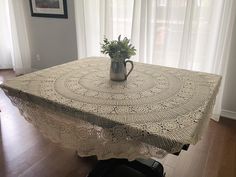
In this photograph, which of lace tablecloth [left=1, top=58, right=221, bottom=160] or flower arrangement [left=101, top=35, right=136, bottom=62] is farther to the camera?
flower arrangement [left=101, top=35, right=136, bottom=62]

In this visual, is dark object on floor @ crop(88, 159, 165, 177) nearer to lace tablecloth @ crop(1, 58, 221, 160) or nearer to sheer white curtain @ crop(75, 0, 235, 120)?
lace tablecloth @ crop(1, 58, 221, 160)

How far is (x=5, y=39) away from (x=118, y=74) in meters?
3.76

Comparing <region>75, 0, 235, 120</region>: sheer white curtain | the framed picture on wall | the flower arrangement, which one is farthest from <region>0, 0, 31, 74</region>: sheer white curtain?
the flower arrangement

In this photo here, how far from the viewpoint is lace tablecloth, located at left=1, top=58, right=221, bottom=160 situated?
98cm

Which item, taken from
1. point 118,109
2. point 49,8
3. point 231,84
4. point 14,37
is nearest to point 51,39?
point 49,8

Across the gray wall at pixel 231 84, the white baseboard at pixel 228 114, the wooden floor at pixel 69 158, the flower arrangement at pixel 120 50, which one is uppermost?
the flower arrangement at pixel 120 50

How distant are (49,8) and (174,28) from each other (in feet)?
7.02

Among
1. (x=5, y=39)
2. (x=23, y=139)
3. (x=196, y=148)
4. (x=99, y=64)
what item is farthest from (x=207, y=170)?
(x=5, y=39)

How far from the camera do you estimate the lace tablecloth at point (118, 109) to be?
0.98 metres

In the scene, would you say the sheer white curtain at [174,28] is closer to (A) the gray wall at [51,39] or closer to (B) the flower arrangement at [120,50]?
(A) the gray wall at [51,39]

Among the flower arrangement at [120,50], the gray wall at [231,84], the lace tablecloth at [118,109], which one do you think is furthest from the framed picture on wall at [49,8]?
the gray wall at [231,84]

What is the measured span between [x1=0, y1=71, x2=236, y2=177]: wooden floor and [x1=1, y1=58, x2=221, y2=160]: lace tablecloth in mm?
738

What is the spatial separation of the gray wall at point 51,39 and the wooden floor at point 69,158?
1669 mm

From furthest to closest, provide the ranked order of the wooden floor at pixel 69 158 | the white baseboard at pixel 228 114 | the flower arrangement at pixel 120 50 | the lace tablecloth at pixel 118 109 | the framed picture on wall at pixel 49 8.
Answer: the framed picture on wall at pixel 49 8, the white baseboard at pixel 228 114, the wooden floor at pixel 69 158, the flower arrangement at pixel 120 50, the lace tablecloth at pixel 118 109
